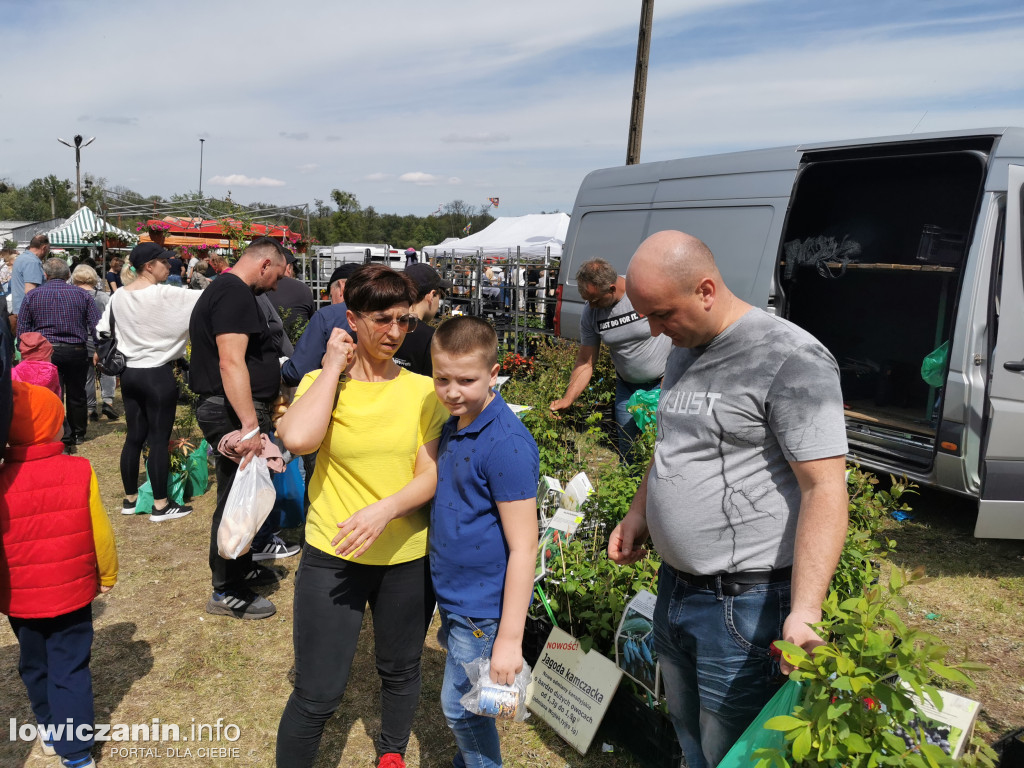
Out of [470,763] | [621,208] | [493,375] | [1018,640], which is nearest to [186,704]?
[470,763]

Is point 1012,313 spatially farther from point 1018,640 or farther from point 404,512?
point 404,512

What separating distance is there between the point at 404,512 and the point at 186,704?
1.83m

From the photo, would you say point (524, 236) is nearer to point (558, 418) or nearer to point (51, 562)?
point (558, 418)

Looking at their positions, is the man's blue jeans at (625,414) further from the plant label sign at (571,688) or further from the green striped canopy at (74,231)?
the green striped canopy at (74,231)

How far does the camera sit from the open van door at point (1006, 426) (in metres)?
3.94

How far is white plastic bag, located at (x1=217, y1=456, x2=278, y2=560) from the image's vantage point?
8.46ft

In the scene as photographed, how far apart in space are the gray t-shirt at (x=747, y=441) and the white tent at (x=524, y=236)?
47.9 feet

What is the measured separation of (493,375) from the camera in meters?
1.92

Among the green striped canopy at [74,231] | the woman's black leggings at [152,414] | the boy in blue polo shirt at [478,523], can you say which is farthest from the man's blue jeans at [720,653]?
the green striped canopy at [74,231]

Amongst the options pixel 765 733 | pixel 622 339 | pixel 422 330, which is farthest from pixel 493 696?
pixel 622 339

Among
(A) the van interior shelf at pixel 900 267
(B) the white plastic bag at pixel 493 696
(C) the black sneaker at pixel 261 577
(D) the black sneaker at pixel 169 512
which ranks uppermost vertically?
(A) the van interior shelf at pixel 900 267

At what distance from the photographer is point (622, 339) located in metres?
4.45

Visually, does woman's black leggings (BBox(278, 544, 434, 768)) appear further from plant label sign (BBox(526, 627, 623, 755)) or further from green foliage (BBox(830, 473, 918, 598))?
green foliage (BBox(830, 473, 918, 598))

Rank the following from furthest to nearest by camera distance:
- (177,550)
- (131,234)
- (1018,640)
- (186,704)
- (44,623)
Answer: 1. (131,234)
2. (177,550)
3. (1018,640)
4. (186,704)
5. (44,623)
